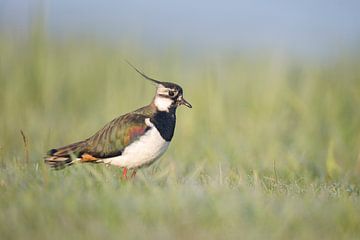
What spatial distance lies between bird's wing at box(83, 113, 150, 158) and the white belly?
41 mm

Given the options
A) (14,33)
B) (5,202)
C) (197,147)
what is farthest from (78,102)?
(5,202)

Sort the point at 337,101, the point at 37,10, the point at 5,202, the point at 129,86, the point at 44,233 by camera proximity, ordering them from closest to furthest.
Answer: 1. the point at 44,233
2. the point at 5,202
3. the point at 337,101
4. the point at 37,10
5. the point at 129,86

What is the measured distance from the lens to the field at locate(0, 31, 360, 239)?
152 inches

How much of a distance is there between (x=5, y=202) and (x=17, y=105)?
4.10 metres

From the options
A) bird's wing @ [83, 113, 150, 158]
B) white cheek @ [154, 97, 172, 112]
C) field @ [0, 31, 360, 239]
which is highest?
white cheek @ [154, 97, 172, 112]

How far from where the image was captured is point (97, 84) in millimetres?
9016

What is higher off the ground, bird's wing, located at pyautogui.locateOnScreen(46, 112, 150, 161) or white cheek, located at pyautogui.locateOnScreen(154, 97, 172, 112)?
white cheek, located at pyautogui.locateOnScreen(154, 97, 172, 112)

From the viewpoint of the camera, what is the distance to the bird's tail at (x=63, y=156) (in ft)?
16.6

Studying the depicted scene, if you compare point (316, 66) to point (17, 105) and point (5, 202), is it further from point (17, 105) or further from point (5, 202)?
point (5, 202)

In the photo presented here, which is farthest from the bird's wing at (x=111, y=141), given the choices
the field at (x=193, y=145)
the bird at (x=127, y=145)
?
the field at (x=193, y=145)

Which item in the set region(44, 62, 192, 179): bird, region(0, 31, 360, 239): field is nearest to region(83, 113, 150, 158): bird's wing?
region(44, 62, 192, 179): bird

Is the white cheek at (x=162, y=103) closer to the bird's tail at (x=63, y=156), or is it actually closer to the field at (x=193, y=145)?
the field at (x=193, y=145)

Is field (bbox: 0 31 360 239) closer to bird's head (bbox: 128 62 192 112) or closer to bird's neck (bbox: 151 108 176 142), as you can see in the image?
bird's neck (bbox: 151 108 176 142)

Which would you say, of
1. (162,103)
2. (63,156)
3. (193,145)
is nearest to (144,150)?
(162,103)
